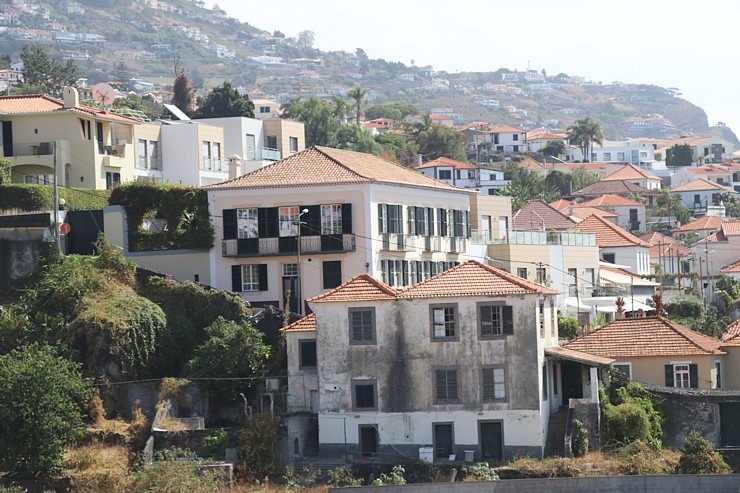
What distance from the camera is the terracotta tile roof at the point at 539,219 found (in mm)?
101688

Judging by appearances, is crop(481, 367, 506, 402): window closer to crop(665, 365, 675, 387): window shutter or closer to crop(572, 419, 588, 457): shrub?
crop(572, 419, 588, 457): shrub

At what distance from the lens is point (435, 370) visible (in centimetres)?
5769

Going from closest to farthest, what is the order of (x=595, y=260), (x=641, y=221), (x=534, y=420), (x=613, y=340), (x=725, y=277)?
(x=534, y=420) → (x=613, y=340) → (x=595, y=260) → (x=725, y=277) → (x=641, y=221)

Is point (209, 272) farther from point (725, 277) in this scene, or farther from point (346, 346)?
point (725, 277)

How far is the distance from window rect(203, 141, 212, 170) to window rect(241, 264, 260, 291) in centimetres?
2118

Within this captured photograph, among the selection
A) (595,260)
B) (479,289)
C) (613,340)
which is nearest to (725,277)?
(595,260)

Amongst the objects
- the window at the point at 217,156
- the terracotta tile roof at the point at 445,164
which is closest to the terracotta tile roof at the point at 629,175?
the terracotta tile roof at the point at 445,164

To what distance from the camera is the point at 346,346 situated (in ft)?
191

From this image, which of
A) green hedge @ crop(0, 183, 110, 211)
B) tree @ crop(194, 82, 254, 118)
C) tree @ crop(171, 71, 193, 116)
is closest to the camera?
green hedge @ crop(0, 183, 110, 211)

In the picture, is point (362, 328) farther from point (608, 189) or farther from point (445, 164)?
point (608, 189)

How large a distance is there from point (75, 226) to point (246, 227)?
24.5 feet

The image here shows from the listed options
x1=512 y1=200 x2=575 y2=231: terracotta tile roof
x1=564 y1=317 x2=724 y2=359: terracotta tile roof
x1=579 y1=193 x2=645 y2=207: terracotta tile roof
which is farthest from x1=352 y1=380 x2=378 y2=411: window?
x1=579 y1=193 x2=645 y2=207: terracotta tile roof

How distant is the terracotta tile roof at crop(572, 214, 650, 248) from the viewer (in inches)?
4072

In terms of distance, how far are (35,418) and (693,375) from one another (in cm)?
2424
